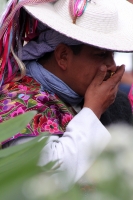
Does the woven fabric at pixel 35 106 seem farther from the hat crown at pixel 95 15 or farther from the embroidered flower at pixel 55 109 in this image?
the hat crown at pixel 95 15

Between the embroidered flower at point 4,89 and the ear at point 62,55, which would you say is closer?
the embroidered flower at point 4,89

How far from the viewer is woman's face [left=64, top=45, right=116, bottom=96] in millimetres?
1450

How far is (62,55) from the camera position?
4.89ft

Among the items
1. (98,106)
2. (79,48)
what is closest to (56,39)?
(79,48)

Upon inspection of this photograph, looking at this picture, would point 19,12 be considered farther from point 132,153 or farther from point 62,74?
point 132,153

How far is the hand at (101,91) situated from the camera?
1371 millimetres

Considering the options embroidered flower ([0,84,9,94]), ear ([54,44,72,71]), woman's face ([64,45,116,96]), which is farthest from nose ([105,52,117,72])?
embroidered flower ([0,84,9,94])

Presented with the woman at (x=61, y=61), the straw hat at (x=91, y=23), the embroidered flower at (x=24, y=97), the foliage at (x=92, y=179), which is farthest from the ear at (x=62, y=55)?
the foliage at (x=92, y=179)

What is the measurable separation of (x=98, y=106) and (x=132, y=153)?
1.14 metres

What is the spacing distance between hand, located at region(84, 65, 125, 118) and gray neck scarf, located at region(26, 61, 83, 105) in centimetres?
9

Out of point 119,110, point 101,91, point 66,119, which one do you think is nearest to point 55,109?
point 66,119

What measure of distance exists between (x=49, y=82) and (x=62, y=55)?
0.35 feet

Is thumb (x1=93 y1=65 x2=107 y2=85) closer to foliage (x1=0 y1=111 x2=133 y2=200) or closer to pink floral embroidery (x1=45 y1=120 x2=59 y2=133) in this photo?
pink floral embroidery (x1=45 y1=120 x2=59 y2=133)

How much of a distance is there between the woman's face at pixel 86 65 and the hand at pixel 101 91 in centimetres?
2
